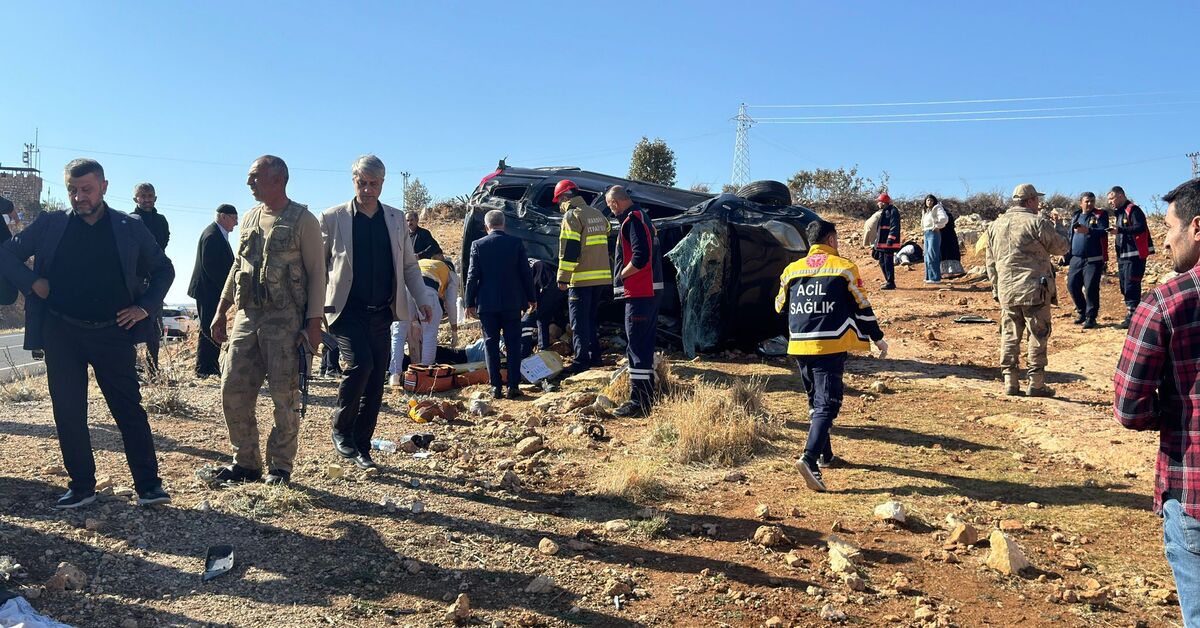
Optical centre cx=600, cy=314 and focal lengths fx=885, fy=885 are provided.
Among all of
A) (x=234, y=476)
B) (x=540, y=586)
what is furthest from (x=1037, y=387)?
(x=234, y=476)

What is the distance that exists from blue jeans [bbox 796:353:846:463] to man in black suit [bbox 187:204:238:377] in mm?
4858

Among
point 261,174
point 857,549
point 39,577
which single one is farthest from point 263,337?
point 857,549

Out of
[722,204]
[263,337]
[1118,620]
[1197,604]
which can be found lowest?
[1118,620]

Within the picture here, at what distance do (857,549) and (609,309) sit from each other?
6142mm

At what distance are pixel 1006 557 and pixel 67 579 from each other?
13.6ft

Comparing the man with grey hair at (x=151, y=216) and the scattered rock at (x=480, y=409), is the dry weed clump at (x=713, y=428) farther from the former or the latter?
the man with grey hair at (x=151, y=216)

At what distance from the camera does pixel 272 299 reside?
4668 mm

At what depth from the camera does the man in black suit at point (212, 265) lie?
7.67 metres

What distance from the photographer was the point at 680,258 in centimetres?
884

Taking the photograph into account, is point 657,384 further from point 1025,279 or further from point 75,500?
point 75,500

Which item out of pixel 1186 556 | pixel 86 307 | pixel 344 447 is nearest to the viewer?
pixel 1186 556

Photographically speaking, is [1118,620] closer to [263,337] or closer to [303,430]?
[263,337]

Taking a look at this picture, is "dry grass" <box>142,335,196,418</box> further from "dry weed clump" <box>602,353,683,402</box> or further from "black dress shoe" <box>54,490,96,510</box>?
"dry weed clump" <box>602,353,683,402</box>

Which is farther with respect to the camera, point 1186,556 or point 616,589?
point 616,589
